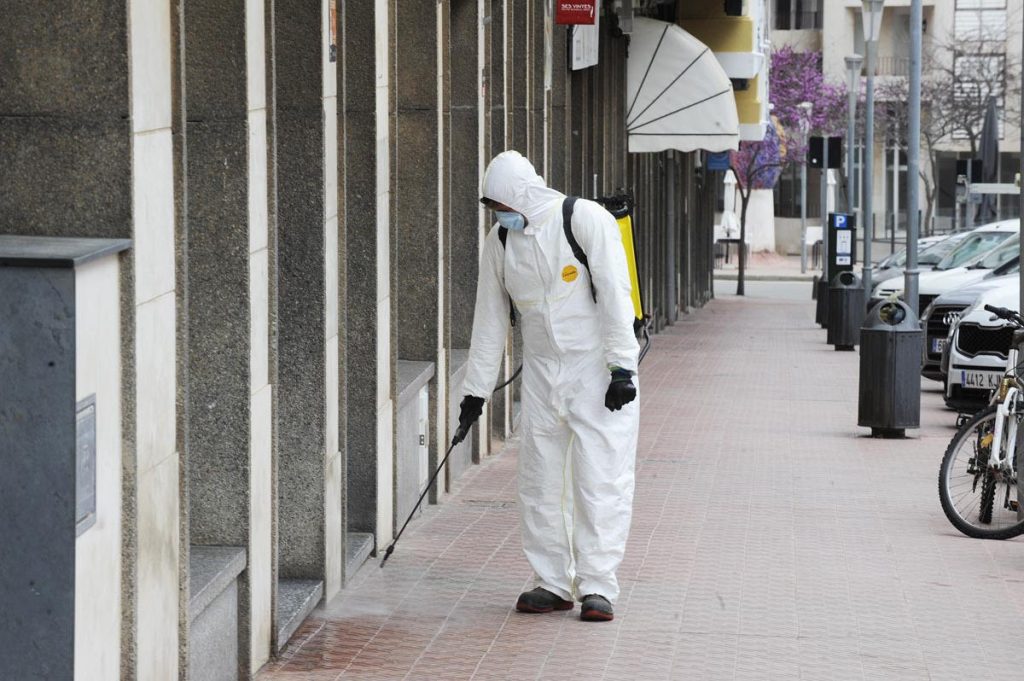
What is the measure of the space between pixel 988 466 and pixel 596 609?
131 inches

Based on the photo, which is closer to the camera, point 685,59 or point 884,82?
point 685,59

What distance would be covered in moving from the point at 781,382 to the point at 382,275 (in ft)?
39.1

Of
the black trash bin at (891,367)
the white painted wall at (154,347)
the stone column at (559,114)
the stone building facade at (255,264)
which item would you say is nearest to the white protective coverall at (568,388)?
the stone building facade at (255,264)

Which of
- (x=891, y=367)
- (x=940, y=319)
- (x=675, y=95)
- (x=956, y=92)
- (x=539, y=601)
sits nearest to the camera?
(x=539, y=601)

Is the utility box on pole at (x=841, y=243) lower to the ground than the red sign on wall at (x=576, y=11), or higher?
lower

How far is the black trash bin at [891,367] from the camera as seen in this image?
589 inches

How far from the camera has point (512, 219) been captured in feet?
25.4

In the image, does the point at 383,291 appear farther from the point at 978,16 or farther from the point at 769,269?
the point at 978,16

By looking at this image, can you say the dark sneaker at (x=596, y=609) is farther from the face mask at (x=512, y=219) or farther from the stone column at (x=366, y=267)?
the stone column at (x=366, y=267)

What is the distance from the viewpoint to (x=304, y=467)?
7.73 meters

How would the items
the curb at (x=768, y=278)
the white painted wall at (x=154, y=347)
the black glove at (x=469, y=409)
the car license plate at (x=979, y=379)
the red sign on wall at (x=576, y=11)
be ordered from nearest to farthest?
the white painted wall at (x=154, y=347) → the black glove at (x=469, y=409) → the car license plate at (x=979, y=379) → the red sign on wall at (x=576, y=11) → the curb at (x=768, y=278)

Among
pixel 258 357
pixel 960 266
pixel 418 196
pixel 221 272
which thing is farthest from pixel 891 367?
pixel 960 266

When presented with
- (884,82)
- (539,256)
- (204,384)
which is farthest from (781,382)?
(884,82)

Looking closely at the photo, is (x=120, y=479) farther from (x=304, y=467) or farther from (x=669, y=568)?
(x=669, y=568)
